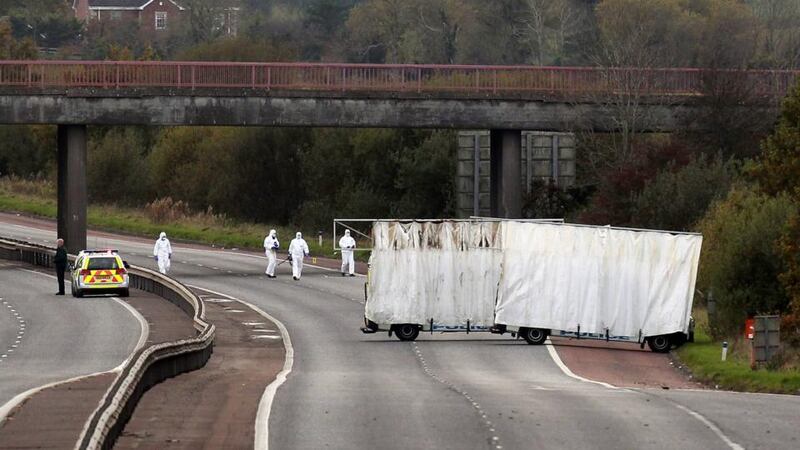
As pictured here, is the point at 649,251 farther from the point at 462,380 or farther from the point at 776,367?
the point at 462,380

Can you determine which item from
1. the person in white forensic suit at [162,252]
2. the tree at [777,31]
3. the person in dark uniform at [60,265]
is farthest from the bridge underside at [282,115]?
the tree at [777,31]

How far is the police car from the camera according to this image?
52.1 m

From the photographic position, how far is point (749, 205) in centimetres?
4450

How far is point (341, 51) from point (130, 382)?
410 feet

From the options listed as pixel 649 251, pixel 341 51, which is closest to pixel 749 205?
pixel 649 251

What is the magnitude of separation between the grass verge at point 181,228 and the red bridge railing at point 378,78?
25.7ft

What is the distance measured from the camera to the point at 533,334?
132 feet

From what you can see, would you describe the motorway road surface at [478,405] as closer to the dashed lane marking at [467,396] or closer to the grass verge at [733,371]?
the dashed lane marking at [467,396]

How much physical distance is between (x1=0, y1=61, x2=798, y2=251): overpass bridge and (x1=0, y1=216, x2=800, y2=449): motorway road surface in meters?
21.8

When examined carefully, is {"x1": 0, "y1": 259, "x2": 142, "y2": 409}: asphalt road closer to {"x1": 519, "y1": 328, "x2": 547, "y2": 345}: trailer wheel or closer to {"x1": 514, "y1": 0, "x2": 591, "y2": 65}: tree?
{"x1": 519, "y1": 328, "x2": 547, "y2": 345}: trailer wheel

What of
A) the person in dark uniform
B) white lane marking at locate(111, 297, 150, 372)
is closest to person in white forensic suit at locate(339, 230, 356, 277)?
white lane marking at locate(111, 297, 150, 372)

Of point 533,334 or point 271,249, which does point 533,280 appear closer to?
point 533,334

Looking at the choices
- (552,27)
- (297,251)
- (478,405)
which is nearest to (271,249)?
(297,251)

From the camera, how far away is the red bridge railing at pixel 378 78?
6275cm
